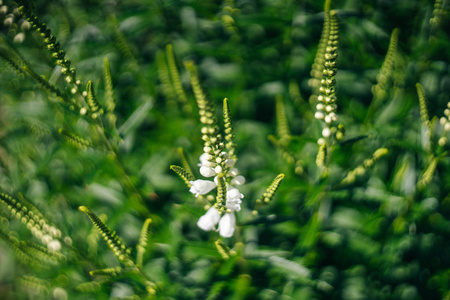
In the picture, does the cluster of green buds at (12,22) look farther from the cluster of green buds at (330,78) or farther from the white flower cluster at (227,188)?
the cluster of green buds at (330,78)

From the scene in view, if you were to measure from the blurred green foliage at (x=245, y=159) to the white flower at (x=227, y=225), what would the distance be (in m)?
0.29

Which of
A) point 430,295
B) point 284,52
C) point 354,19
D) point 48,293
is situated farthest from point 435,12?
point 48,293

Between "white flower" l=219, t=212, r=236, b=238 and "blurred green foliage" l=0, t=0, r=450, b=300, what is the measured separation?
289 mm

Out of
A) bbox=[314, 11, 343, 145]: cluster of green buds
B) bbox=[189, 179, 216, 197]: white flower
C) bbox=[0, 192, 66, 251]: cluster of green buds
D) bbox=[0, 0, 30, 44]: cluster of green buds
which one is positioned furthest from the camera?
bbox=[0, 0, 30, 44]: cluster of green buds

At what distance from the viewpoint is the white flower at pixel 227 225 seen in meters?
2.60

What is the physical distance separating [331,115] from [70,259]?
Answer: 3230mm

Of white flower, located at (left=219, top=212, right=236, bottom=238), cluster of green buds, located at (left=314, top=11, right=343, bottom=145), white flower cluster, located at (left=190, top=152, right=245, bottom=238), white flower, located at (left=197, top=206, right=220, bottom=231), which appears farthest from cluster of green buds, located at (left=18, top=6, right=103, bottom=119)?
cluster of green buds, located at (left=314, top=11, right=343, bottom=145)

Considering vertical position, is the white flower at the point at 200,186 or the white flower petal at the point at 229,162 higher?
the white flower petal at the point at 229,162

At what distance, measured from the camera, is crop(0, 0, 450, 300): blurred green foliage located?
10.9 ft

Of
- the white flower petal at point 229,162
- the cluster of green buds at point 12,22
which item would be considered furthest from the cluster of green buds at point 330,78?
the cluster of green buds at point 12,22

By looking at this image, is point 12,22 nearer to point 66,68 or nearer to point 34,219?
point 66,68

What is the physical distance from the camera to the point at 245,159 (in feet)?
→ 15.3

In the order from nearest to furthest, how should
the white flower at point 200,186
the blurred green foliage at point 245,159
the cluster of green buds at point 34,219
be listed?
1. the white flower at point 200,186
2. the cluster of green buds at point 34,219
3. the blurred green foliage at point 245,159

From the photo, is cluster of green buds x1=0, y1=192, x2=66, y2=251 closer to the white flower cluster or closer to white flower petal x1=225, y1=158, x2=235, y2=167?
the white flower cluster
